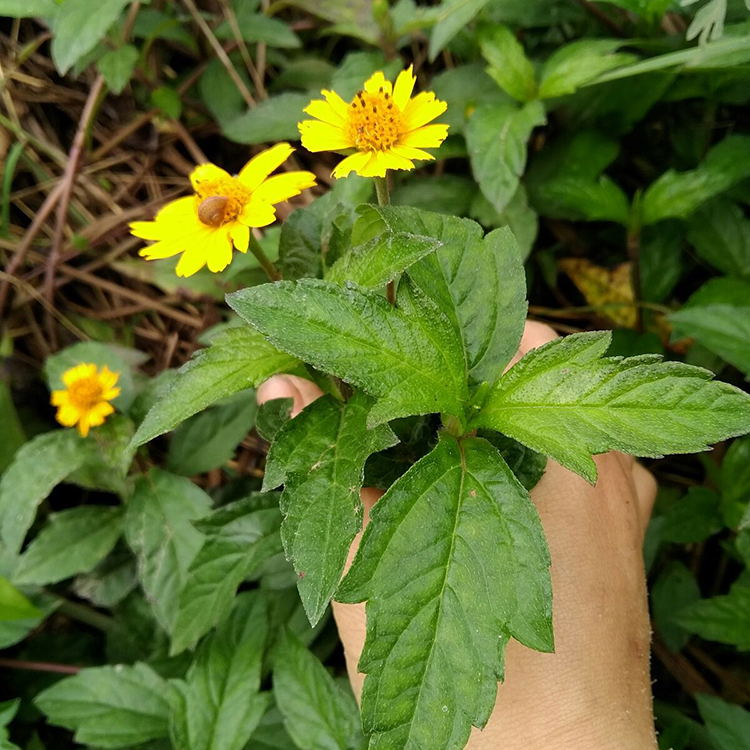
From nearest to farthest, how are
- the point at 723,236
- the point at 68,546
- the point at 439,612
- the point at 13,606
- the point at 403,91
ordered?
the point at 439,612, the point at 403,91, the point at 13,606, the point at 68,546, the point at 723,236

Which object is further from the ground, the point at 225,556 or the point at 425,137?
the point at 425,137

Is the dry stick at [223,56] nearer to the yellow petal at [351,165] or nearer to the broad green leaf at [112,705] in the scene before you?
the yellow petal at [351,165]

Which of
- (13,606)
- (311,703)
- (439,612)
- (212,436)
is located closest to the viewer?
(439,612)

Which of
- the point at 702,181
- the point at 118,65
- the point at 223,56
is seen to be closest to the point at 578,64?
the point at 702,181

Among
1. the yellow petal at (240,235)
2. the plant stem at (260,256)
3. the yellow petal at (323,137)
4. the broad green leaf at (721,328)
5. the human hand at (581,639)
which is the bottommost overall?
the human hand at (581,639)

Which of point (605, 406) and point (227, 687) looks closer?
point (605, 406)

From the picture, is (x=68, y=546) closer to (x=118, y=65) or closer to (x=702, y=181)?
(x=118, y=65)

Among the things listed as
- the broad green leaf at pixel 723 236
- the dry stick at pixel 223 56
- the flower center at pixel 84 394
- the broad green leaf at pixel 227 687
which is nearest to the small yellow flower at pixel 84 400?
the flower center at pixel 84 394

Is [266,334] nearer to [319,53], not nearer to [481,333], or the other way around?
[481,333]

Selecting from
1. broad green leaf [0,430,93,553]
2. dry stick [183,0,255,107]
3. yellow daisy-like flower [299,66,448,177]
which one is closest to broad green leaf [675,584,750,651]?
yellow daisy-like flower [299,66,448,177]
